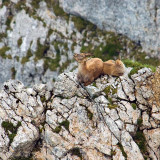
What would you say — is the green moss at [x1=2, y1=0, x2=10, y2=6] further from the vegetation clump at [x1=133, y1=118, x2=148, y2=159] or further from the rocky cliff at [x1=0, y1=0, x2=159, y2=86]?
the vegetation clump at [x1=133, y1=118, x2=148, y2=159]

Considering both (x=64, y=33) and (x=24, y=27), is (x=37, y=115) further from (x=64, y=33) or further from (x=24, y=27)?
(x=24, y=27)

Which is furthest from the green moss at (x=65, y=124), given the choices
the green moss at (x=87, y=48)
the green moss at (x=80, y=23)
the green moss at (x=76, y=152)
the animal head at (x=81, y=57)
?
the green moss at (x=80, y=23)

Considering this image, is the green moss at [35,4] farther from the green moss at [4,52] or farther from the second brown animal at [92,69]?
the second brown animal at [92,69]

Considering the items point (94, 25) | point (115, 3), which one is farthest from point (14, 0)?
point (115, 3)

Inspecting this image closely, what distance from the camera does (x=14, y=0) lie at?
62.2m

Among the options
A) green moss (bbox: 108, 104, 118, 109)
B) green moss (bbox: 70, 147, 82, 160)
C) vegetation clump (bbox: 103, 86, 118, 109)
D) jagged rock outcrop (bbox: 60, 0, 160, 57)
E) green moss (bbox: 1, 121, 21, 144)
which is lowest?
green moss (bbox: 70, 147, 82, 160)

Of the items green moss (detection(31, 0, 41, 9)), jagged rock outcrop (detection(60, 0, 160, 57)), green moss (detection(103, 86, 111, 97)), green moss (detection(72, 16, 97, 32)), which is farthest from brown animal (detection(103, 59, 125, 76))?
green moss (detection(31, 0, 41, 9))

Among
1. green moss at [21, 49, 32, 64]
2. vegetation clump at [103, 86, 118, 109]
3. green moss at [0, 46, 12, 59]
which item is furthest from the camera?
green moss at [0, 46, 12, 59]

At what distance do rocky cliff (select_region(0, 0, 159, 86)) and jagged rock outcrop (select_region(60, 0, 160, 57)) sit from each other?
0.20 m

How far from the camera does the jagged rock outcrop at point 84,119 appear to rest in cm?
1648

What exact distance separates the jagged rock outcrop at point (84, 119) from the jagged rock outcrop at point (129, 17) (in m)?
32.6

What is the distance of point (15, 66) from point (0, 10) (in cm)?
1412

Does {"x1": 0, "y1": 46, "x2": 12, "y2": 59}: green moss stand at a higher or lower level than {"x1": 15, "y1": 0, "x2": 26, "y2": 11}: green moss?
lower

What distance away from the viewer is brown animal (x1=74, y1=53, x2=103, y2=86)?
1800 centimetres
